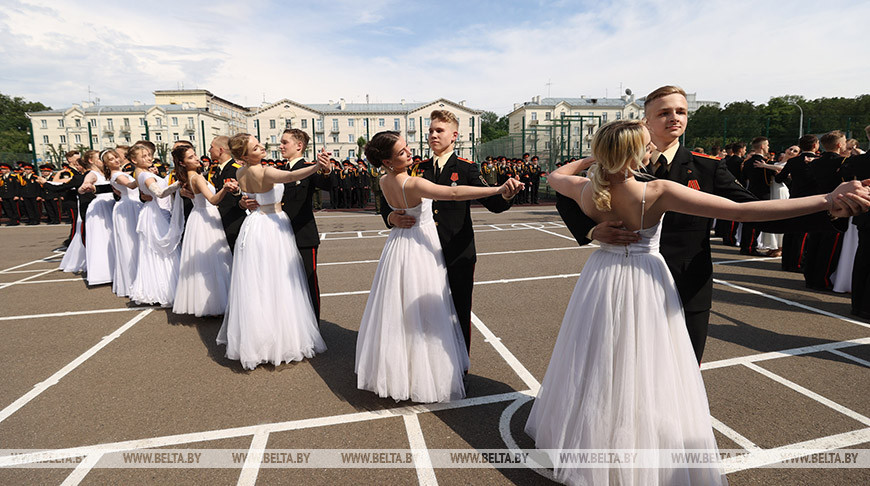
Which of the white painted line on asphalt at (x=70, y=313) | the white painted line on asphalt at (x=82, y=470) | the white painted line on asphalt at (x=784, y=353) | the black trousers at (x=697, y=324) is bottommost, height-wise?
the white painted line on asphalt at (x=82, y=470)

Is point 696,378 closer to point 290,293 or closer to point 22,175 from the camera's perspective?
point 290,293

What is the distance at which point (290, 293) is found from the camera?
4.49 meters

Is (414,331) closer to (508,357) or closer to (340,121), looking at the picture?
(508,357)

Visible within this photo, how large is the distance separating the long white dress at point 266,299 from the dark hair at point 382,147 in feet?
5.45

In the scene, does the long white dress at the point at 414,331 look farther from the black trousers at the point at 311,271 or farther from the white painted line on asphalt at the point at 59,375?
the white painted line on asphalt at the point at 59,375

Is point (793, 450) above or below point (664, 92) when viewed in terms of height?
below

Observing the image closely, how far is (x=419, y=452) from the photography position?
301 cm

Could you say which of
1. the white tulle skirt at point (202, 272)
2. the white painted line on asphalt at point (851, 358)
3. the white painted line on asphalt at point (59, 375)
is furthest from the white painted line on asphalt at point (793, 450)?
the white tulle skirt at point (202, 272)

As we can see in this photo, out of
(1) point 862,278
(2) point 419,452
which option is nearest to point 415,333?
(2) point 419,452

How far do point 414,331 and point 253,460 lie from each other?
4.69ft

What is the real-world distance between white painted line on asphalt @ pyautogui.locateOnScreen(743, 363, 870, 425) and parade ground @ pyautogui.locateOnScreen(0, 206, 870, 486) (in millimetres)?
15

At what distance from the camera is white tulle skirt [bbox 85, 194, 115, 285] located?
775 centimetres

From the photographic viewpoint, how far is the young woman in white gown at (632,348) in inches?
88.7

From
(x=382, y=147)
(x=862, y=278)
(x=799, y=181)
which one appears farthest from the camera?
(x=799, y=181)
